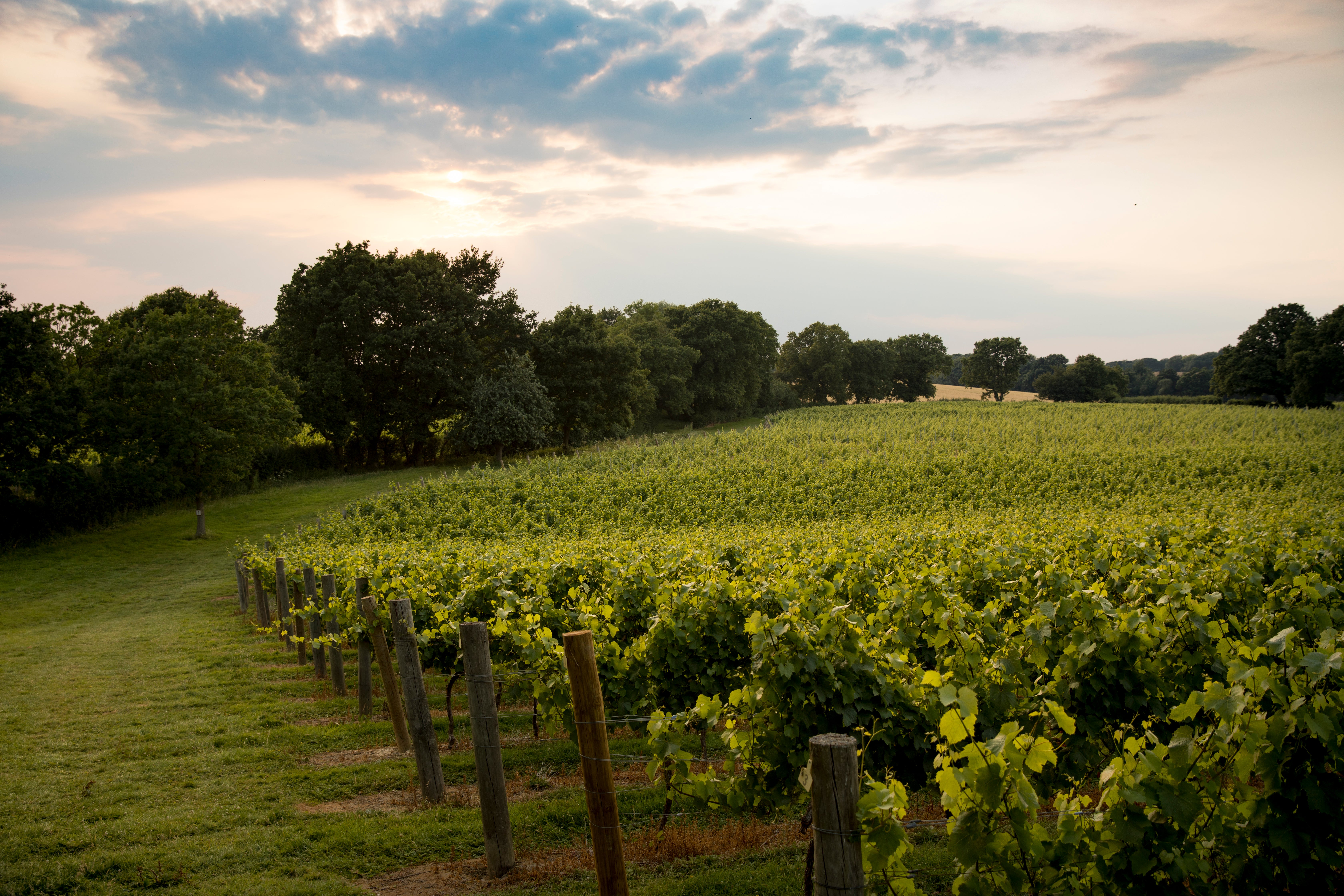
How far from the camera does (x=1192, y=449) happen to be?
102 ft

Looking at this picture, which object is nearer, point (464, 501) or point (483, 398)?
point (464, 501)

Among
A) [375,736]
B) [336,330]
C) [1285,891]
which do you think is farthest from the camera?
[336,330]

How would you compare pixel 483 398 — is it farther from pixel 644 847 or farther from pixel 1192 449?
pixel 644 847

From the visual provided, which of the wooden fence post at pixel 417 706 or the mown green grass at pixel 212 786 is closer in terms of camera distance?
the mown green grass at pixel 212 786

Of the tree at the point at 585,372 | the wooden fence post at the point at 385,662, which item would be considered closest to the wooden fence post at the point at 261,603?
the wooden fence post at the point at 385,662

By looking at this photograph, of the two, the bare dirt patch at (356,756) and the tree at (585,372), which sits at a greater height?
the tree at (585,372)

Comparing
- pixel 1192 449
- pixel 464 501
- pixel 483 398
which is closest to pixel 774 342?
pixel 483 398

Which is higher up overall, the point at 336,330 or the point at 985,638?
the point at 336,330

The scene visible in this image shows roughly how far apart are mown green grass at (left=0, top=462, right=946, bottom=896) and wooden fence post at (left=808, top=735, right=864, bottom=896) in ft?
7.66

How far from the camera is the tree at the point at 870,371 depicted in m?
92.4

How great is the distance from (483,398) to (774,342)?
142 feet

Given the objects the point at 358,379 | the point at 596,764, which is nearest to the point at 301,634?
the point at 596,764

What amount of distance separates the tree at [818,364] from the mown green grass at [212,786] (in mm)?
80368

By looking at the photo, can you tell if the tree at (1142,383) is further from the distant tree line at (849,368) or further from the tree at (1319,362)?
the tree at (1319,362)
